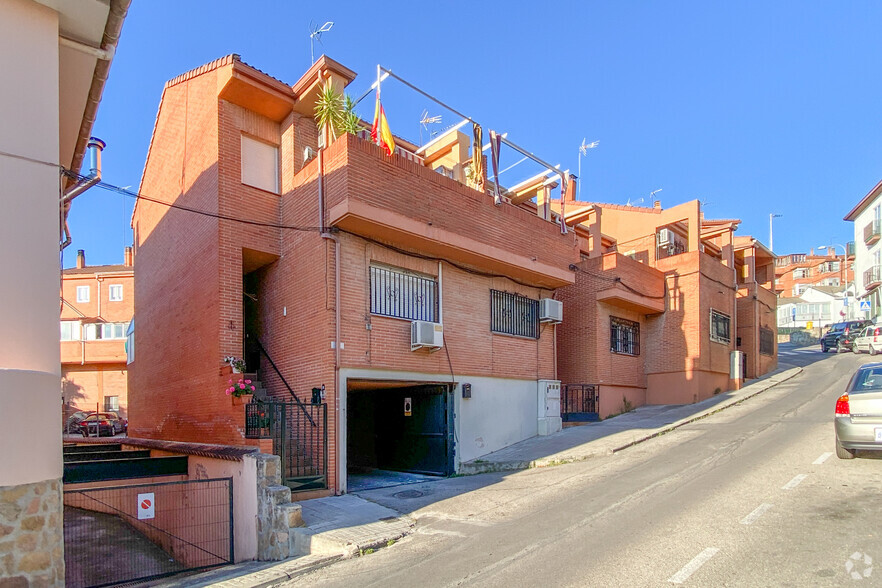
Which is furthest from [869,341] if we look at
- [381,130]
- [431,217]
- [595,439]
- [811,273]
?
[811,273]

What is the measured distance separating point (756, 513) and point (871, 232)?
145 feet

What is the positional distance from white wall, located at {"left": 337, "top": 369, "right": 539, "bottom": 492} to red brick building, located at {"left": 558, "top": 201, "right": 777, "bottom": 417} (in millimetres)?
3677

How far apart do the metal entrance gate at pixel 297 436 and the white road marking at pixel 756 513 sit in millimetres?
6595

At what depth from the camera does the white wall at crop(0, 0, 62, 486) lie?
5.90 meters

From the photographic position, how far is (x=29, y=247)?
Result: 20.4 ft

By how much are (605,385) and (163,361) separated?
41.5ft

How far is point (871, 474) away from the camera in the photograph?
28.3 ft

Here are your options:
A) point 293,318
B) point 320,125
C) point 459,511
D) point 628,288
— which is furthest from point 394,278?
point 628,288

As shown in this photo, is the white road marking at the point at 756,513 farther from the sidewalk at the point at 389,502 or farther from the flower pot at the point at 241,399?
the flower pot at the point at 241,399

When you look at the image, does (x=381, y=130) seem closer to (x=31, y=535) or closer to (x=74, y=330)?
(x=31, y=535)

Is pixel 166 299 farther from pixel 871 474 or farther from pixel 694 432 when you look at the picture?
pixel 871 474

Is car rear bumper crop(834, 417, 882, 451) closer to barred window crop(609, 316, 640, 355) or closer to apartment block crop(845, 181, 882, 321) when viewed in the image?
barred window crop(609, 316, 640, 355)

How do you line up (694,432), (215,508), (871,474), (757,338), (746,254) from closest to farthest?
(871,474)
(215,508)
(694,432)
(757,338)
(746,254)

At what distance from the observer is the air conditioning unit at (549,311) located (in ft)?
51.5
